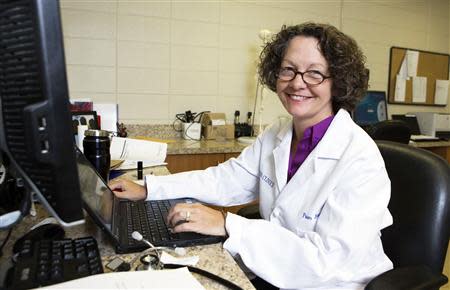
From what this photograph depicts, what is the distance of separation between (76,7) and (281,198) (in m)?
2.16

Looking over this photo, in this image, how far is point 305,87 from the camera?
1.05m

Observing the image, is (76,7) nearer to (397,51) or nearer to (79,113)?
(79,113)

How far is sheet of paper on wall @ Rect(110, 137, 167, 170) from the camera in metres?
1.66

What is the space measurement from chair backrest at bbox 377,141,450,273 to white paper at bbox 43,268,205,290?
662 mm

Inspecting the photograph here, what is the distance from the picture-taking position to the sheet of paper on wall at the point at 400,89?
3.65 m

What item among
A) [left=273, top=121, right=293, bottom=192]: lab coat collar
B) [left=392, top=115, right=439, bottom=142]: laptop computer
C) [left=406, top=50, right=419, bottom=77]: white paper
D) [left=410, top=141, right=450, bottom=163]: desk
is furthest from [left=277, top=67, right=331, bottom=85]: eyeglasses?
[left=406, top=50, right=419, bottom=77]: white paper

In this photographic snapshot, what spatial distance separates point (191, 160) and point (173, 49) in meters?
0.94

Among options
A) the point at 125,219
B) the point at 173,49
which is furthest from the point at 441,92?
the point at 125,219

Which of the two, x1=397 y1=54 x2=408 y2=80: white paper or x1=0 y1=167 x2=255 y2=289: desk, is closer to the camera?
x1=0 y1=167 x2=255 y2=289: desk

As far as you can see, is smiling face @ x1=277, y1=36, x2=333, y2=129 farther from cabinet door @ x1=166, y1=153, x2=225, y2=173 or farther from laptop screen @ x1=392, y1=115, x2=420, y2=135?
laptop screen @ x1=392, y1=115, x2=420, y2=135

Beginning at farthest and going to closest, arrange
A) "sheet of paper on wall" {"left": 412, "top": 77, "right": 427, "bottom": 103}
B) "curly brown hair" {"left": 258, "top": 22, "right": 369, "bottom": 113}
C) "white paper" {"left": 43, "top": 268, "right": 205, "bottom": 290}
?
"sheet of paper on wall" {"left": 412, "top": 77, "right": 427, "bottom": 103}
"curly brown hair" {"left": 258, "top": 22, "right": 369, "bottom": 113}
"white paper" {"left": 43, "top": 268, "right": 205, "bottom": 290}

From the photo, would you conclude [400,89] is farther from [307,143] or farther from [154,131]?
[307,143]

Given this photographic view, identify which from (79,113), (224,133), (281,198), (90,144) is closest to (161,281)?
(281,198)

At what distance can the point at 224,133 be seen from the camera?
2.80 m
